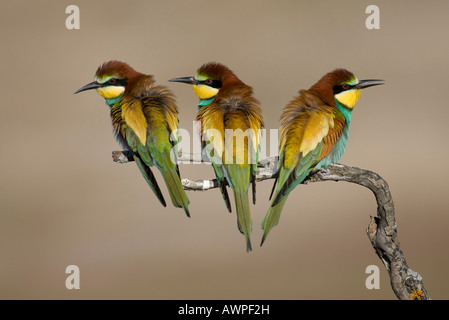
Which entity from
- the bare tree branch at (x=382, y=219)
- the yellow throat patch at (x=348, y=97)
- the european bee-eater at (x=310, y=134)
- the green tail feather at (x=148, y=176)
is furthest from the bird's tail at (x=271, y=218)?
the yellow throat patch at (x=348, y=97)

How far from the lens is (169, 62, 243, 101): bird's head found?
97.4 inches

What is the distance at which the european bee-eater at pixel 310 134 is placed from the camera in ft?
7.65

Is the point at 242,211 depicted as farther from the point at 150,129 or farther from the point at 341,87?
the point at 341,87

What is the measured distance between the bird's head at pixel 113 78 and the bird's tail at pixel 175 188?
1.19 ft

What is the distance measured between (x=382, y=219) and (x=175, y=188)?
27.5 inches

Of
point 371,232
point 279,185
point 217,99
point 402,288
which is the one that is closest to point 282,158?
point 279,185

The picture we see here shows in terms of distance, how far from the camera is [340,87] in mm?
2537

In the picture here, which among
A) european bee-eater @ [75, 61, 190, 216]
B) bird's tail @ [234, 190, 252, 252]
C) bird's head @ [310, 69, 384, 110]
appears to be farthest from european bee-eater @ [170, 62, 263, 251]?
bird's head @ [310, 69, 384, 110]

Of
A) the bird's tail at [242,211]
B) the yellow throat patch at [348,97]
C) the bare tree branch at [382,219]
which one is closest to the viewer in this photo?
the bird's tail at [242,211]

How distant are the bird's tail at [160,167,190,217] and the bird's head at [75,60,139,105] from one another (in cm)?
36

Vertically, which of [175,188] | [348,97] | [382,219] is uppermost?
[348,97]

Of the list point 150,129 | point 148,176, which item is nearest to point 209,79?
point 150,129

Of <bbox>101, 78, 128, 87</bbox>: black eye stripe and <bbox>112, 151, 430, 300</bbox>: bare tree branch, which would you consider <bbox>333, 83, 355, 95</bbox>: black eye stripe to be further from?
<bbox>101, 78, 128, 87</bbox>: black eye stripe

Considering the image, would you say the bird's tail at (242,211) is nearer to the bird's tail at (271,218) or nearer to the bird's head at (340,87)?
the bird's tail at (271,218)
